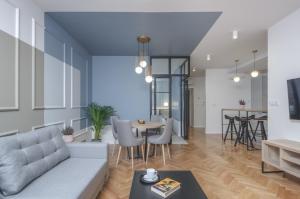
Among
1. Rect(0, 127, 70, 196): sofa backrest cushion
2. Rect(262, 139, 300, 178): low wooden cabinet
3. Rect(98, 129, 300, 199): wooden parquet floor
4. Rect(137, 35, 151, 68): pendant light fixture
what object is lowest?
Rect(98, 129, 300, 199): wooden parquet floor

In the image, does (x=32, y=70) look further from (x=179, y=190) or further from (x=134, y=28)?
(x=179, y=190)

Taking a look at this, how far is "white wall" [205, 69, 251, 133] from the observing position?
7.92 m

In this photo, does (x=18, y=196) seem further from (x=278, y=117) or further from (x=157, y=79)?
(x=157, y=79)

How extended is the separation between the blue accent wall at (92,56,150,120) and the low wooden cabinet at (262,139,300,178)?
138 inches

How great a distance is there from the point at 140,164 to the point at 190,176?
1.85m

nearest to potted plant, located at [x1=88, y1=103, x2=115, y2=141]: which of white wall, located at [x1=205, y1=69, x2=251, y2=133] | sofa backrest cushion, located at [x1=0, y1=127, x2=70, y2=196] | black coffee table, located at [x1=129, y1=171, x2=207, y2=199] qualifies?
sofa backrest cushion, located at [x1=0, y1=127, x2=70, y2=196]

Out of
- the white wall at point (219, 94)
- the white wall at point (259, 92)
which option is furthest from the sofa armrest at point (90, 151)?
the white wall at point (259, 92)

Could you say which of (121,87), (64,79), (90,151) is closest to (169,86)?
(121,87)

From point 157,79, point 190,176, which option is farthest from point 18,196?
point 157,79

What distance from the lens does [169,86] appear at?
6391 millimetres

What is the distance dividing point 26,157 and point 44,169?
0.85 feet

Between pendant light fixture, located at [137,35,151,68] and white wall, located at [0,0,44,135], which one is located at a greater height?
pendant light fixture, located at [137,35,151,68]

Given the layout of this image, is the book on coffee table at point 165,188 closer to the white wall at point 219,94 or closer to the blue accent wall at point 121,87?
the blue accent wall at point 121,87

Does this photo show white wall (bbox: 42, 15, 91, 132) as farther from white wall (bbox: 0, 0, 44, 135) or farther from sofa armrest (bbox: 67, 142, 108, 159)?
sofa armrest (bbox: 67, 142, 108, 159)
